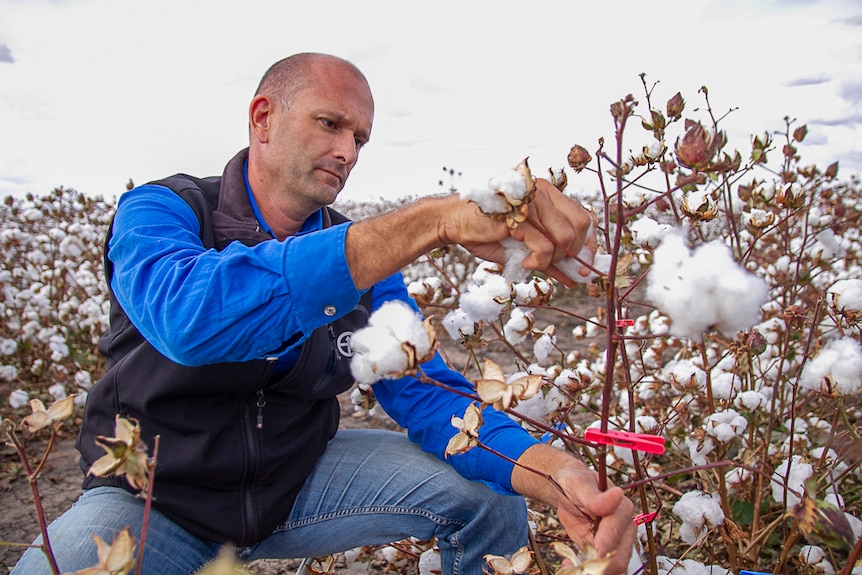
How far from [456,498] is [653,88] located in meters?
1.01

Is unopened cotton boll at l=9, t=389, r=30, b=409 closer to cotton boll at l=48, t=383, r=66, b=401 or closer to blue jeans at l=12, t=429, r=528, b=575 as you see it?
cotton boll at l=48, t=383, r=66, b=401

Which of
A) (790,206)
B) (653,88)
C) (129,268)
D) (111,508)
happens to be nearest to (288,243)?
(129,268)

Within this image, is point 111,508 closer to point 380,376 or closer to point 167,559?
point 167,559

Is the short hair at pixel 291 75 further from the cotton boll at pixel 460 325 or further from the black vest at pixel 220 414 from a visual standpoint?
the cotton boll at pixel 460 325

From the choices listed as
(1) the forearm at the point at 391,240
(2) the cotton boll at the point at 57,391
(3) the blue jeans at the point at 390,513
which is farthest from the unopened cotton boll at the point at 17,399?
(1) the forearm at the point at 391,240

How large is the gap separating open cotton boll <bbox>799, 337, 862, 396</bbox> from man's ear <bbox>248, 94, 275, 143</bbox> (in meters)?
1.33

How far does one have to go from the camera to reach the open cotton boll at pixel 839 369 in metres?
1.08

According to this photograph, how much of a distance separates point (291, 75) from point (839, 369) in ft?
4.63

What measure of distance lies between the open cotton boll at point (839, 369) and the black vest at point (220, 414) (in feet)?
3.20

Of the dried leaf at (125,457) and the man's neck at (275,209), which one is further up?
the man's neck at (275,209)

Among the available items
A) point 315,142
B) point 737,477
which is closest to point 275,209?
point 315,142

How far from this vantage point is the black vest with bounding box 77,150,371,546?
55.0 inches

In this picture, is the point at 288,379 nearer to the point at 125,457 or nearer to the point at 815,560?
the point at 125,457

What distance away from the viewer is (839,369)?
110 centimetres
